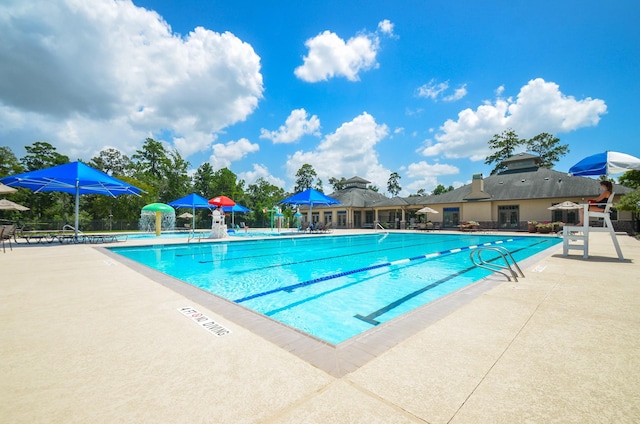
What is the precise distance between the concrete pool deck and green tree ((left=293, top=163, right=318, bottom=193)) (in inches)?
1779

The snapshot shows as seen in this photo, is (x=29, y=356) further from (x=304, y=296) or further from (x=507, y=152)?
(x=507, y=152)

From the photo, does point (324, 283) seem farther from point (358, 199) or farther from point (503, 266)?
point (358, 199)

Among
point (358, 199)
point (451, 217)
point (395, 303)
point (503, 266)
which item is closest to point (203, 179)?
point (358, 199)

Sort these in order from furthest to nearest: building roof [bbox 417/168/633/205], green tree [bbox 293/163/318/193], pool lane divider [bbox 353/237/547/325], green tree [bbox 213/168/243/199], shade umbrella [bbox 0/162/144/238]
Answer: green tree [bbox 293/163/318/193] < green tree [bbox 213/168/243/199] < building roof [bbox 417/168/633/205] < shade umbrella [bbox 0/162/144/238] < pool lane divider [bbox 353/237/547/325]

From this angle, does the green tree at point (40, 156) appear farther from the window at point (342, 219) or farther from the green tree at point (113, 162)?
the window at point (342, 219)

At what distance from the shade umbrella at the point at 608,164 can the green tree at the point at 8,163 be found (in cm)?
4281

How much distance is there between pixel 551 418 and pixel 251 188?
4038cm

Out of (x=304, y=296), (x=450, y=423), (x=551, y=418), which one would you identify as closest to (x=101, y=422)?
(x=450, y=423)

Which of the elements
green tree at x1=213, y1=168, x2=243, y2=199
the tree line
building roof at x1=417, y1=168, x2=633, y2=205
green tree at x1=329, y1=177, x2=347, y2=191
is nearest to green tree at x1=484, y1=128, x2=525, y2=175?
the tree line

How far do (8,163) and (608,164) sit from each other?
45031 mm

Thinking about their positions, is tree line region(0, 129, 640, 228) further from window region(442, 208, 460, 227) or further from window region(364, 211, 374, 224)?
window region(442, 208, 460, 227)

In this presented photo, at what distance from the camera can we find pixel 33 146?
93.4ft

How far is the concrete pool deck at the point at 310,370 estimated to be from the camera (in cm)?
143

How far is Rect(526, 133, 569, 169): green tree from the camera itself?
3553cm
